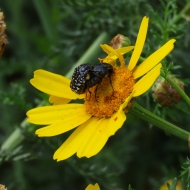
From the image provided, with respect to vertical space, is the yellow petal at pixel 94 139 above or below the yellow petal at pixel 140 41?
below

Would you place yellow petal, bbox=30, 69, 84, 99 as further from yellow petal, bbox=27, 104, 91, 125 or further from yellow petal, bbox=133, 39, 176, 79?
yellow petal, bbox=133, 39, 176, 79

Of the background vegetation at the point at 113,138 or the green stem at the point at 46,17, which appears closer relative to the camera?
the background vegetation at the point at 113,138

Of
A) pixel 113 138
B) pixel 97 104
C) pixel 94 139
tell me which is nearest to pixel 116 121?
pixel 94 139

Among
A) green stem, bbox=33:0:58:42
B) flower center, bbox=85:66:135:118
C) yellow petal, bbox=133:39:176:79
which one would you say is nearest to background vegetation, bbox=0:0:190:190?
green stem, bbox=33:0:58:42

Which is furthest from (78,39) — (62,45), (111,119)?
(111,119)

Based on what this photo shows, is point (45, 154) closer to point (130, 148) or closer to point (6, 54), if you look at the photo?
point (130, 148)

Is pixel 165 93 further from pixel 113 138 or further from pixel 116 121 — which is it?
pixel 113 138

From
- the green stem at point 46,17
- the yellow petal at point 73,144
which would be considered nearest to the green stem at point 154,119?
the yellow petal at point 73,144

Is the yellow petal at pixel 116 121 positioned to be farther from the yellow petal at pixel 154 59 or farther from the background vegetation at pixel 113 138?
the background vegetation at pixel 113 138
